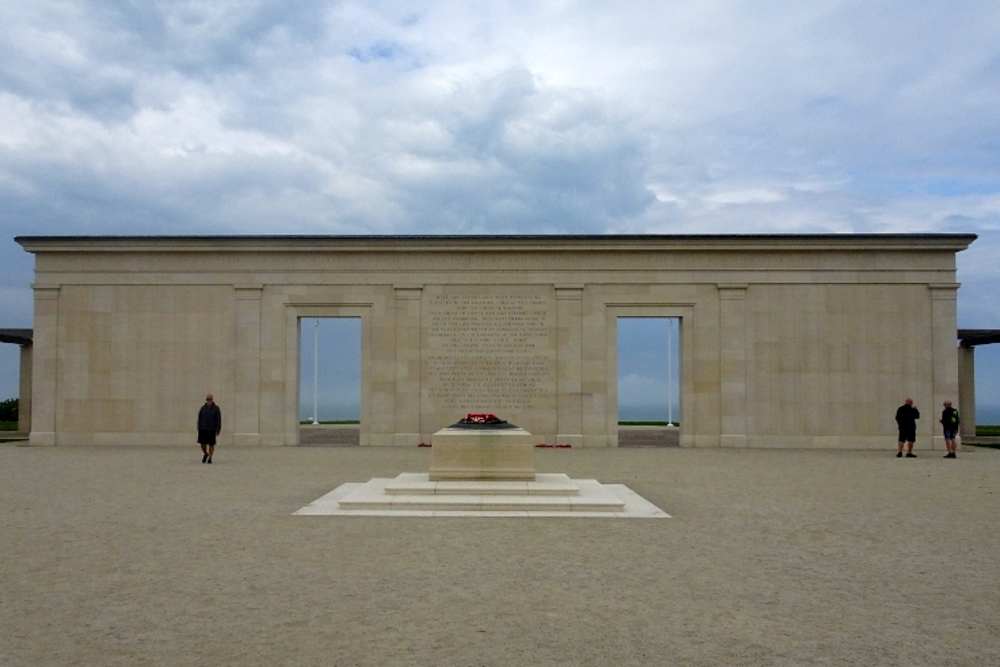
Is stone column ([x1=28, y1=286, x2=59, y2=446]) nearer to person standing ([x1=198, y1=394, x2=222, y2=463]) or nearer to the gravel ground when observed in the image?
person standing ([x1=198, y1=394, x2=222, y2=463])

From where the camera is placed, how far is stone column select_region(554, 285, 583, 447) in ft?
94.8

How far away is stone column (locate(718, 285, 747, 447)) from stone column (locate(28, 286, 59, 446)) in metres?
21.5

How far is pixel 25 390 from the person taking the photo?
35438 mm

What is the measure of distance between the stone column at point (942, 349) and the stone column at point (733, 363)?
5.92 metres

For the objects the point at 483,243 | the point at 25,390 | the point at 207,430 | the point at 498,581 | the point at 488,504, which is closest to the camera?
the point at 498,581

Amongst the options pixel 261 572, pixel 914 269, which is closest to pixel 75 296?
pixel 261 572

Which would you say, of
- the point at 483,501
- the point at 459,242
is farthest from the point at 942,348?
the point at 483,501

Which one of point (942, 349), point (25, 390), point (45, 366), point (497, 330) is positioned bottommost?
point (25, 390)

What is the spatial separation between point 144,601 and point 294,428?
21.4 m

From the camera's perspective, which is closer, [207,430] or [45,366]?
[207,430]

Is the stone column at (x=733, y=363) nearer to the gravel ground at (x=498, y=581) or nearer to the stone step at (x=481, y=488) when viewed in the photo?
the gravel ground at (x=498, y=581)

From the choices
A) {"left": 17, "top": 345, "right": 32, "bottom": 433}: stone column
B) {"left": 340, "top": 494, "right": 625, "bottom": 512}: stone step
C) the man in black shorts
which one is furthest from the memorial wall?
{"left": 340, "top": 494, "right": 625, "bottom": 512}: stone step

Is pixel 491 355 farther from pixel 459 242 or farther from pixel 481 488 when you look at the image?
pixel 481 488

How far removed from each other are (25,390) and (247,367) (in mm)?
12251
